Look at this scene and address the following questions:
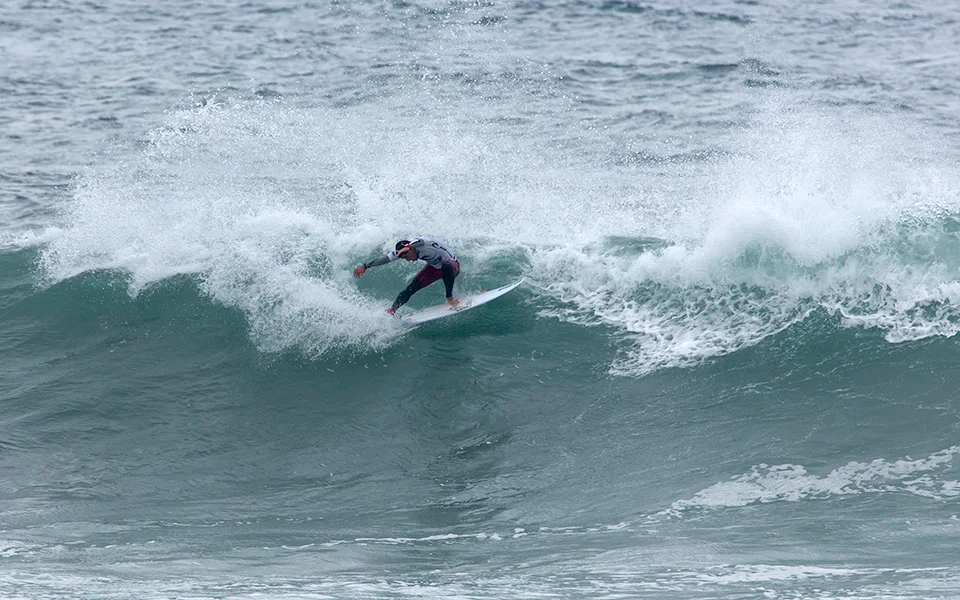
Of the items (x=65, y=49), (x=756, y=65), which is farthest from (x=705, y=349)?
(x=65, y=49)

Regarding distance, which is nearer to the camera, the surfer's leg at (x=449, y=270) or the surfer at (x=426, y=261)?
the surfer at (x=426, y=261)

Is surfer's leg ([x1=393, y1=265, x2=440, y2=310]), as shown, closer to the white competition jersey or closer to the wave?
the white competition jersey

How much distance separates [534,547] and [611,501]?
1139 millimetres

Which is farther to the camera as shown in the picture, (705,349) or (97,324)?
(97,324)

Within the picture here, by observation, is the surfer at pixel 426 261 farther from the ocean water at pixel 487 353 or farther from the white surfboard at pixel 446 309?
the ocean water at pixel 487 353

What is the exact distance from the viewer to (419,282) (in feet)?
42.9

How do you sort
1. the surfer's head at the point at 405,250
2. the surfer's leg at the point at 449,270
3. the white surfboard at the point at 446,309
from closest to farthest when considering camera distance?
the surfer's head at the point at 405,250
the surfer's leg at the point at 449,270
the white surfboard at the point at 446,309

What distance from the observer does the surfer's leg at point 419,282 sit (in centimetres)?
1302

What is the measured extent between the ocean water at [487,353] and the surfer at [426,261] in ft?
2.24

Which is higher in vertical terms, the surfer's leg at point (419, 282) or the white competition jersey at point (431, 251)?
the white competition jersey at point (431, 251)

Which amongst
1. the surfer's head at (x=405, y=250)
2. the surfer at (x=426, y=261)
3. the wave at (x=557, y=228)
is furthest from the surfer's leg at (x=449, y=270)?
the wave at (x=557, y=228)

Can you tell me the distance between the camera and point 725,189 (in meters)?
15.0

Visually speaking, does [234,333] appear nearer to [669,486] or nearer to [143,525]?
[143,525]

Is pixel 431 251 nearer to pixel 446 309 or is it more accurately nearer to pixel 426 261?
pixel 426 261
